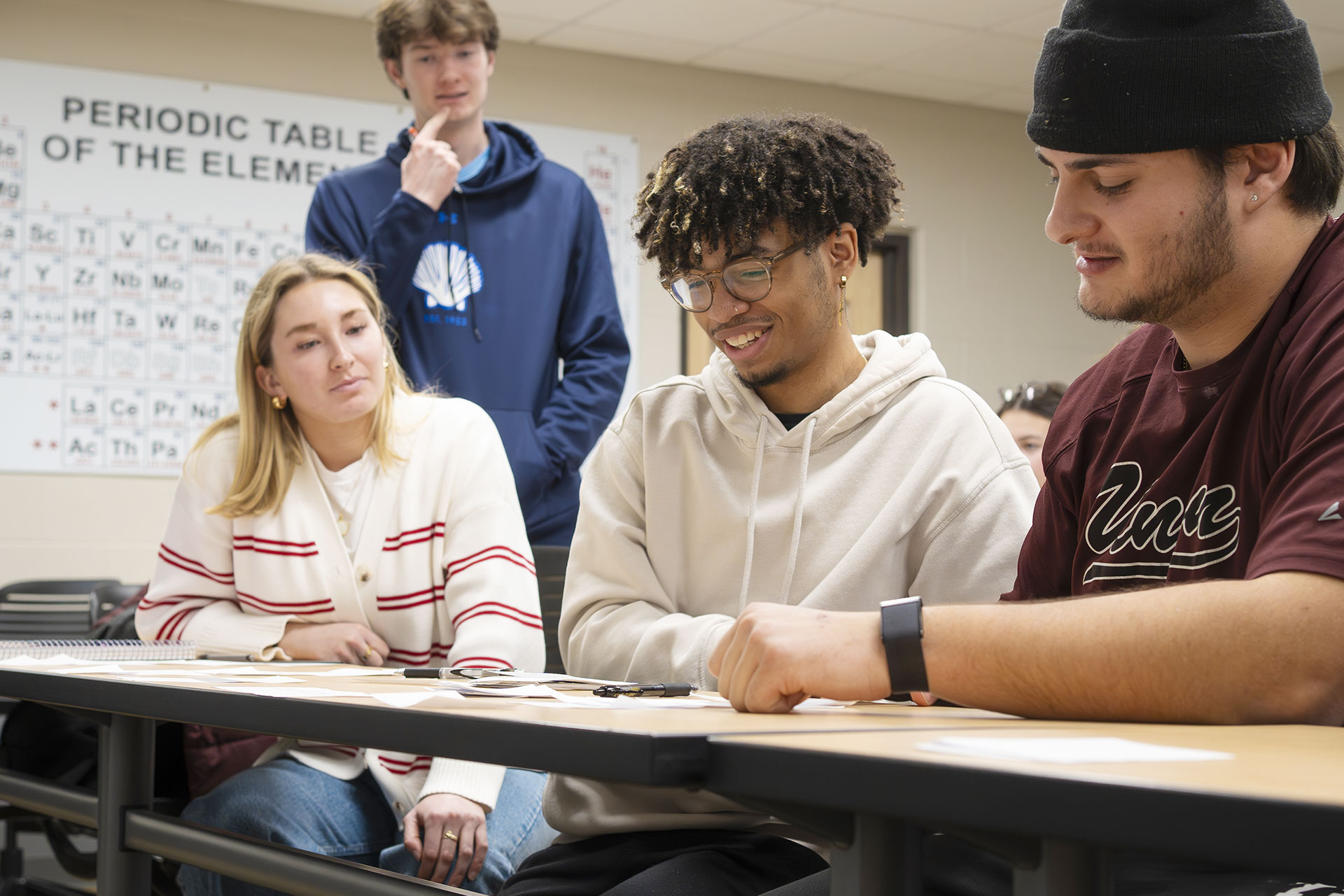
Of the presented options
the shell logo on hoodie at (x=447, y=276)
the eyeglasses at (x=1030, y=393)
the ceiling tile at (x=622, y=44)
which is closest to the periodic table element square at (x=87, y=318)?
the ceiling tile at (x=622, y=44)

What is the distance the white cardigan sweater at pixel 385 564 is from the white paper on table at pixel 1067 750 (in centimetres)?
117

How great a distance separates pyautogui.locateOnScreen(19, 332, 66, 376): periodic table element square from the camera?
4301 millimetres

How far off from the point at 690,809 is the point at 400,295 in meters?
1.53

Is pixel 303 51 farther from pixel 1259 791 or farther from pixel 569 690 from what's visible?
pixel 1259 791

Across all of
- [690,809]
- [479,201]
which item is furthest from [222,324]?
[690,809]

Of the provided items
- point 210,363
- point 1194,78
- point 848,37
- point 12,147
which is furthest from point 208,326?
point 1194,78

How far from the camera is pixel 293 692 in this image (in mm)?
1091

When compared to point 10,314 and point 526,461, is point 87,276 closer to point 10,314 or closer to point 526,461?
point 10,314

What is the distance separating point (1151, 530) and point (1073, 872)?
583 mm

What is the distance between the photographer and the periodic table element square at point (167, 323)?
446cm

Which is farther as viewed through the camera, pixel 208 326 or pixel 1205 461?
pixel 208 326

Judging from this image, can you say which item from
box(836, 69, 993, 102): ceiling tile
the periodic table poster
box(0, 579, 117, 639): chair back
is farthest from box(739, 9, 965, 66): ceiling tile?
box(0, 579, 117, 639): chair back

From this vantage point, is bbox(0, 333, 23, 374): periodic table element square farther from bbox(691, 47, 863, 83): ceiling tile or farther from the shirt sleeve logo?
the shirt sleeve logo

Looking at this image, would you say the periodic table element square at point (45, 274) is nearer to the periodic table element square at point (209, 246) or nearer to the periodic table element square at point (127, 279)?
the periodic table element square at point (127, 279)
